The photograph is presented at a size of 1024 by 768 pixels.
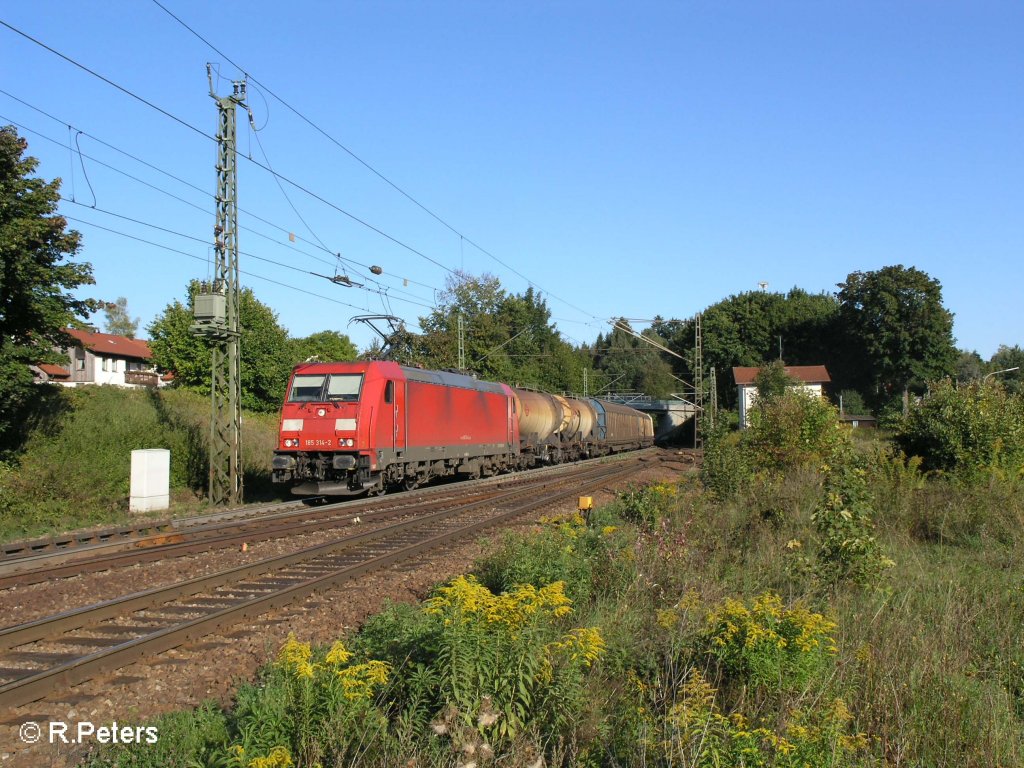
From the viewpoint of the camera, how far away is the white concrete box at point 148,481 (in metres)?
16.9

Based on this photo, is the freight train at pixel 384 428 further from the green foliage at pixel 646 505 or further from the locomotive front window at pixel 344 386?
the green foliage at pixel 646 505

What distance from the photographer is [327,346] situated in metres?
51.2

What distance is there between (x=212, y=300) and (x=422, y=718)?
14.7 metres

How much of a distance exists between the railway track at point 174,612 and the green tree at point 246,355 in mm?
21688

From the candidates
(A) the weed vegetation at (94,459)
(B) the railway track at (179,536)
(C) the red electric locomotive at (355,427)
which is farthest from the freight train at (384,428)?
→ (A) the weed vegetation at (94,459)

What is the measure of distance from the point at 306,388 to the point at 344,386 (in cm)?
114

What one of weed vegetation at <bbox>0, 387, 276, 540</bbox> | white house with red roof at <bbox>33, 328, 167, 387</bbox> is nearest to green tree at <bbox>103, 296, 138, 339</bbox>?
white house with red roof at <bbox>33, 328, 167, 387</bbox>

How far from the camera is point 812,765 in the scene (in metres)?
3.76

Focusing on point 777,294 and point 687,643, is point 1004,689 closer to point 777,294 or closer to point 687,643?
point 687,643

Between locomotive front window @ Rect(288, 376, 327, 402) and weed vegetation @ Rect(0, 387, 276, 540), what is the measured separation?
11.2 ft

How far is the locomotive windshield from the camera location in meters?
18.5

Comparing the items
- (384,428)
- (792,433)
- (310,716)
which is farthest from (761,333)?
(310,716)

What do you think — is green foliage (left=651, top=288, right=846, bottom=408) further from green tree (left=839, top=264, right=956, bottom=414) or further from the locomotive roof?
the locomotive roof

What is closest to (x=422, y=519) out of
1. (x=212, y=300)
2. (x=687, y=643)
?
(x=212, y=300)
